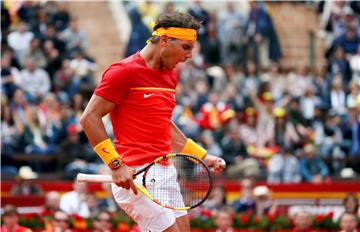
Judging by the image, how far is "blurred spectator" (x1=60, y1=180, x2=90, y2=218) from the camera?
1809 centimetres

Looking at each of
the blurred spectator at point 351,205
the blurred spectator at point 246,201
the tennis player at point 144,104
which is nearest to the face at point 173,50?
the tennis player at point 144,104

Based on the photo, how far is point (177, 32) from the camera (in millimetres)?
9508

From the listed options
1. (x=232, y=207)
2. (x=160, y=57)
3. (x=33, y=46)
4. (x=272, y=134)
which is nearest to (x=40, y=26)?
(x=33, y=46)

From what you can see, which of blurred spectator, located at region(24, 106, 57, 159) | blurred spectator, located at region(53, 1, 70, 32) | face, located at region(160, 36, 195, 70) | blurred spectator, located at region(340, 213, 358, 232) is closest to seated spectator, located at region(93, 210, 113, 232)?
blurred spectator, located at region(340, 213, 358, 232)

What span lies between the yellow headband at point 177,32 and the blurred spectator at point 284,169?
35.9 ft

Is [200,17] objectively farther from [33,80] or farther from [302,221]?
[302,221]

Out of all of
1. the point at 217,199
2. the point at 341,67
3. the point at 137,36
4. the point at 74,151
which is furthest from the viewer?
the point at 341,67

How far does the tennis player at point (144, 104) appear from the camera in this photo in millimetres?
9406

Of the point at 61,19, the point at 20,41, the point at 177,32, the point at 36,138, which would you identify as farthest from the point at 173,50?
the point at 61,19

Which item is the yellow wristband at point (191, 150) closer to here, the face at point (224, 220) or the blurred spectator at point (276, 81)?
the face at point (224, 220)

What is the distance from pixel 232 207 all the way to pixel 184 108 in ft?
12.5

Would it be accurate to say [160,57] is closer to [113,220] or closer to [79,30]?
[113,220]

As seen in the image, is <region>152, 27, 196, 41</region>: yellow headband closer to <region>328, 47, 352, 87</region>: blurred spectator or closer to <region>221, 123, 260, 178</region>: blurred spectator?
<region>221, 123, 260, 178</region>: blurred spectator

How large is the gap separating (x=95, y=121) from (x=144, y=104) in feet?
1.49
